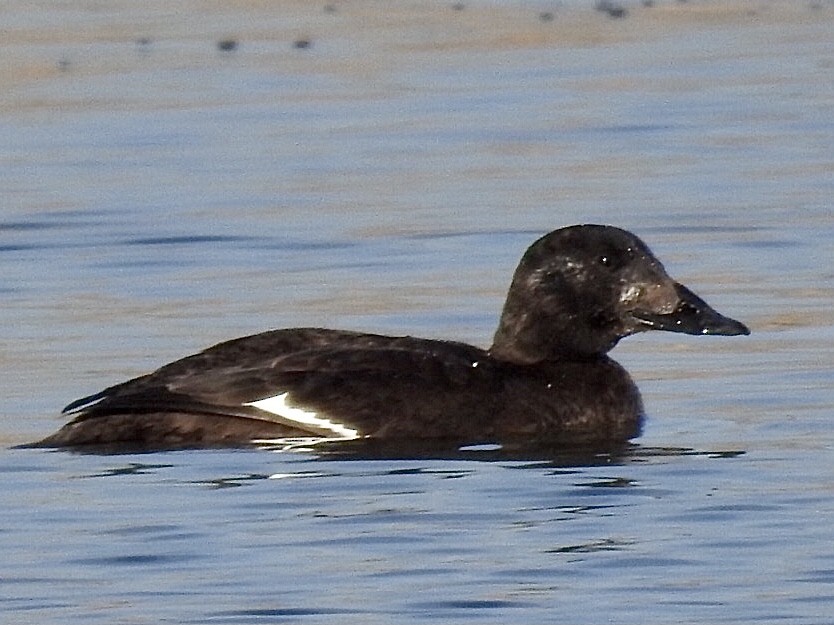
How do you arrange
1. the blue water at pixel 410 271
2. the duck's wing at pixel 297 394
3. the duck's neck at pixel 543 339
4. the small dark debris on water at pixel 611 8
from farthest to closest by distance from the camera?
the small dark debris on water at pixel 611 8 < the duck's neck at pixel 543 339 < the duck's wing at pixel 297 394 < the blue water at pixel 410 271

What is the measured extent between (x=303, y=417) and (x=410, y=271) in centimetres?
354

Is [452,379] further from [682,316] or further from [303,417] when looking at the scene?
[682,316]

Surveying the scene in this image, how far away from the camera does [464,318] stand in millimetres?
12734

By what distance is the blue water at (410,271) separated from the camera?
814 centimetres

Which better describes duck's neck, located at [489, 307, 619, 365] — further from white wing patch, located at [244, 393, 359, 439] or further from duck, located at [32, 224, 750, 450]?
white wing patch, located at [244, 393, 359, 439]

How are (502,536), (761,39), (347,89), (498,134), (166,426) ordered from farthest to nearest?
(761,39), (347,89), (498,134), (166,426), (502,536)

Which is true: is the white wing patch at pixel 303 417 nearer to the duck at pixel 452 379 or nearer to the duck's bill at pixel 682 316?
the duck at pixel 452 379

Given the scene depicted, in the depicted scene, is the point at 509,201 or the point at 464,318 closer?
the point at 464,318

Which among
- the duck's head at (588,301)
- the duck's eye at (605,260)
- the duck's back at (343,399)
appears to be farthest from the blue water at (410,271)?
the duck's eye at (605,260)

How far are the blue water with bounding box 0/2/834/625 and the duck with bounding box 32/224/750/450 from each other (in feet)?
0.66

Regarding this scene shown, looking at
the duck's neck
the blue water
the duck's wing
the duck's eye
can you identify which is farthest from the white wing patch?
the duck's eye

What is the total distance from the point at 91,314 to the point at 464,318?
156cm

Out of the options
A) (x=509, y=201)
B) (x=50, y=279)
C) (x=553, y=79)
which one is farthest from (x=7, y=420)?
(x=553, y=79)

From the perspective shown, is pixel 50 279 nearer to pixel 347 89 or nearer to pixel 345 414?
pixel 345 414
